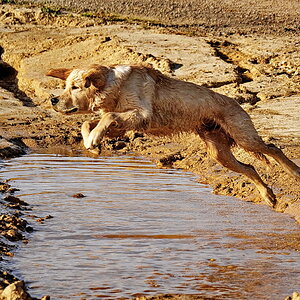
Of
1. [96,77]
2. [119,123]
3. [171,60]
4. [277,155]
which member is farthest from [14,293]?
→ [171,60]

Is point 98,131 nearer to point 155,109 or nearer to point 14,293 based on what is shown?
point 155,109

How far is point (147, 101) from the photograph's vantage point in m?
7.38

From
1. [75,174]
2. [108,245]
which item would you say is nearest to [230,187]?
[75,174]

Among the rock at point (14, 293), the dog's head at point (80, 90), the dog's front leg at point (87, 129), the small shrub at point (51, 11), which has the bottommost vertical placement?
the small shrub at point (51, 11)

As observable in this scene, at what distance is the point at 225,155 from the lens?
8375 mm

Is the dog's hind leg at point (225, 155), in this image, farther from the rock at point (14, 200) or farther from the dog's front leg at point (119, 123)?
the rock at point (14, 200)

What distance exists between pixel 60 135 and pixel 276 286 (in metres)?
7.70

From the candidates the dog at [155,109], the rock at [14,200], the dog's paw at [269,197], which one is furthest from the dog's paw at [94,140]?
the dog's paw at [269,197]

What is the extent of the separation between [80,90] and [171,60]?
27.3ft

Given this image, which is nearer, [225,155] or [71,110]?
[71,110]

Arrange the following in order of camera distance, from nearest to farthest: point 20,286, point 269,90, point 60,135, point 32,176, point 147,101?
point 20,286
point 147,101
point 32,176
point 60,135
point 269,90

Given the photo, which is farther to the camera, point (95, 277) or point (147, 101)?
point (147, 101)

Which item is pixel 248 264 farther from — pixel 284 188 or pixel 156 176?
pixel 156 176

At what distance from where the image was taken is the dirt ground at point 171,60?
36.6ft
